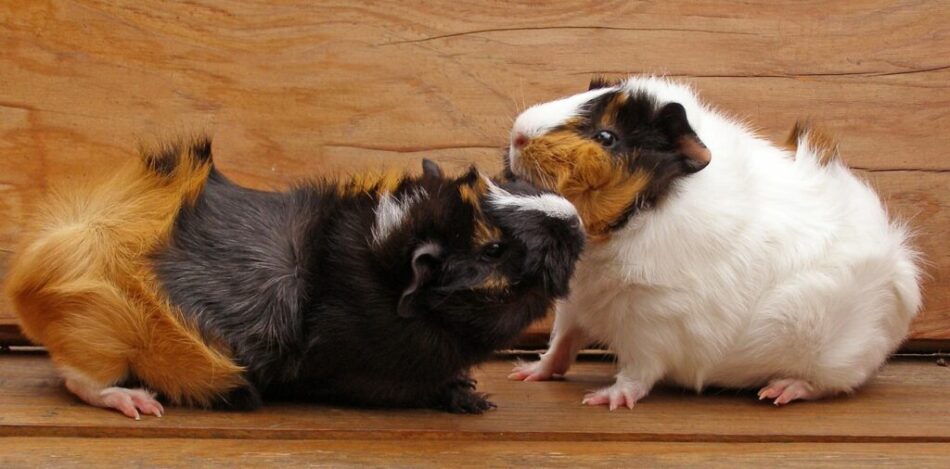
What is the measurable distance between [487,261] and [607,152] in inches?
14.9

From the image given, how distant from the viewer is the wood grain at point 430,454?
1.64 meters

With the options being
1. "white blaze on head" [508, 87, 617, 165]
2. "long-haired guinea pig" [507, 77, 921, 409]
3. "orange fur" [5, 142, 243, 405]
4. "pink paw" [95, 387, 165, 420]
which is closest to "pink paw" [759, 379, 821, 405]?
"long-haired guinea pig" [507, 77, 921, 409]

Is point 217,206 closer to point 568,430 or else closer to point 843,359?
point 568,430

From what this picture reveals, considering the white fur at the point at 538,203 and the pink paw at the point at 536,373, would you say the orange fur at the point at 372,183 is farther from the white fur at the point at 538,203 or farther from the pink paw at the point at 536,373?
the pink paw at the point at 536,373

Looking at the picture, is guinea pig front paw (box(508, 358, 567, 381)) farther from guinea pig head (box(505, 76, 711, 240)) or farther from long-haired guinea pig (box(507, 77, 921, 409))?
guinea pig head (box(505, 76, 711, 240))

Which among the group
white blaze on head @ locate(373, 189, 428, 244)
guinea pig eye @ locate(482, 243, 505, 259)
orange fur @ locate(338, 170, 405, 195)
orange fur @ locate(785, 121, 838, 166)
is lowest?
guinea pig eye @ locate(482, 243, 505, 259)

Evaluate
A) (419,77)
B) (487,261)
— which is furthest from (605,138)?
(419,77)

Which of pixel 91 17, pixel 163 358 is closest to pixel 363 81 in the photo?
pixel 91 17

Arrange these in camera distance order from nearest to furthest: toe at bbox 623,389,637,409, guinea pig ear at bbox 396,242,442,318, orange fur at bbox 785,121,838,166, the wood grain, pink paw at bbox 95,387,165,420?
the wood grain → guinea pig ear at bbox 396,242,442,318 → pink paw at bbox 95,387,165,420 → toe at bbox 623,389,637,409 → orange fur at bbox 785,121,838,166

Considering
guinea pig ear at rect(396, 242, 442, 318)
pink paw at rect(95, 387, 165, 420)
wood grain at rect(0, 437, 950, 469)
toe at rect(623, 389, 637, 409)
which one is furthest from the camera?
toe at rect(623, 389, 637, 409)

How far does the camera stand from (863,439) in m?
1.92

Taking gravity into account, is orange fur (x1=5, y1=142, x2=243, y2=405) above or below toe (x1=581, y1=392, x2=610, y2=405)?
above

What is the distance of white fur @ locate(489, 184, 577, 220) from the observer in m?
1.81

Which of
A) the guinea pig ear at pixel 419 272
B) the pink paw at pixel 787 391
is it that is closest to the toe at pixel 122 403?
the guinea pig ear at pixel 419 272
